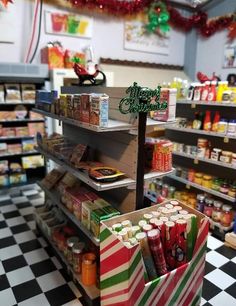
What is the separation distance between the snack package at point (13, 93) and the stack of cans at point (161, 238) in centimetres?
286

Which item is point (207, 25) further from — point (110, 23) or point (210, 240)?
point (210, 240)

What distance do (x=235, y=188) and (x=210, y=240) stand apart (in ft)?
2.09

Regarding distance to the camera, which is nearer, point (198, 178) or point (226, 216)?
point (226, 216)

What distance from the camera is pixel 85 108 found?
1813 millimetres

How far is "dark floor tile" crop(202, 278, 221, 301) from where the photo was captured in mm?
2135

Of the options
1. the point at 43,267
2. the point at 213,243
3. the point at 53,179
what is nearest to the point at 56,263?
the point at 43,267

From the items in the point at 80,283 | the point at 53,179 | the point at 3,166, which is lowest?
the point at 80,283

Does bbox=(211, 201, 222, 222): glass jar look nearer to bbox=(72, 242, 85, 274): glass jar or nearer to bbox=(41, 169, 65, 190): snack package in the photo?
bbox=(72, 242, 85, 274): glass jar

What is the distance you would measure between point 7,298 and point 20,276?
0.26 metres

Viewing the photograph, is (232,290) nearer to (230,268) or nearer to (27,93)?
(230,268)

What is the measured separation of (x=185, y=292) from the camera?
1.76 meters

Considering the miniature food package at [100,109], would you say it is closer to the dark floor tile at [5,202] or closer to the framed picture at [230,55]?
the dark floor tile at [5,202]

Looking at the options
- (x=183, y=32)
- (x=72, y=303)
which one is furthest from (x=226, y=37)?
(x=72, y=303)

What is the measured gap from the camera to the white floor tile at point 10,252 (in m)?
2.60
